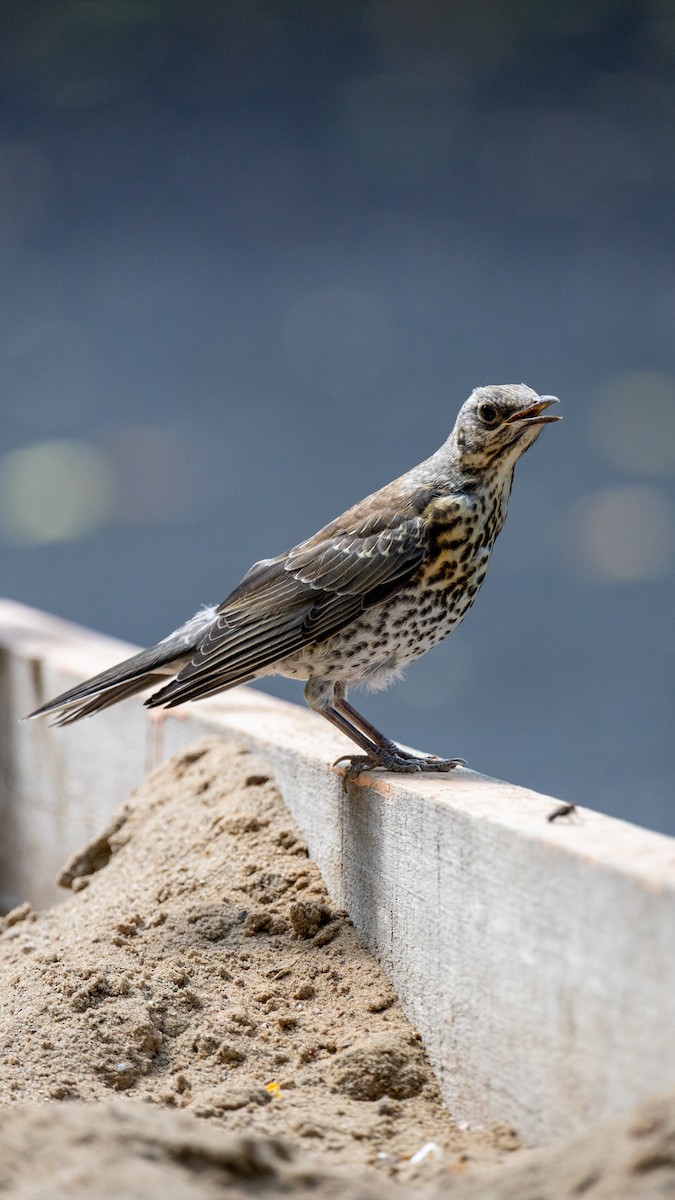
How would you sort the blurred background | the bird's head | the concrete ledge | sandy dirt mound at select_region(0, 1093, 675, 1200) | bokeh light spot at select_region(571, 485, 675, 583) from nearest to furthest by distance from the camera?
sandy dirt mound at select_region(0, 1093, 675, 1200)
the concrete ledge
the bird's head
the blurred background
bokeh light spot at select_region(571, 485, 675, 583)

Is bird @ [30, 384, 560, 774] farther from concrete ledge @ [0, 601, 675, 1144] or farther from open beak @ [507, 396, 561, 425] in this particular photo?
concrete ledge @ [0, 601, 675, 1144]

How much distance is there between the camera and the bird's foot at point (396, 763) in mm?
2717

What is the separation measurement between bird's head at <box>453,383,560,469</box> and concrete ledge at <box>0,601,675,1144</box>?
2.30ft

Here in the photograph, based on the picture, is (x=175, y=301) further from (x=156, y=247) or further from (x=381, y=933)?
(x=381, y=933)

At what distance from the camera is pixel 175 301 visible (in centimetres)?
936

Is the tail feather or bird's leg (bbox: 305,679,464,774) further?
the tail feather

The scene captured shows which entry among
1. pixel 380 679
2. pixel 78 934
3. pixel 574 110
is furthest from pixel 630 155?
pixel 78 934

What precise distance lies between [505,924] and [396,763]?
726mm

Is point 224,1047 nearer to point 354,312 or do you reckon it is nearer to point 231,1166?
point 231,1166

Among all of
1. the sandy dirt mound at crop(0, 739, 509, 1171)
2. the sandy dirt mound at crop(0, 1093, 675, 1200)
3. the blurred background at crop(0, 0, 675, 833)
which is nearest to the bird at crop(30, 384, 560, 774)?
the sandy dirt mound at crop(0, 739, 509, 1171)

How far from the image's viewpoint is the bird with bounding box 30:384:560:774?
2.89 meters

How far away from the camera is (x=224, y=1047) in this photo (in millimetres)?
2318

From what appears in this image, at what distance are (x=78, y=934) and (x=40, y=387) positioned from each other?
24.0 feet

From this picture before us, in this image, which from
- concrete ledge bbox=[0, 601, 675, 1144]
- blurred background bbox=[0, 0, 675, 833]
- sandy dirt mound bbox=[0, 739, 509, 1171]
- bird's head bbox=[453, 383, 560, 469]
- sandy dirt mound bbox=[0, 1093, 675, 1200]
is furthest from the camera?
blurred background bbox=[0, 0, 675, 833]
